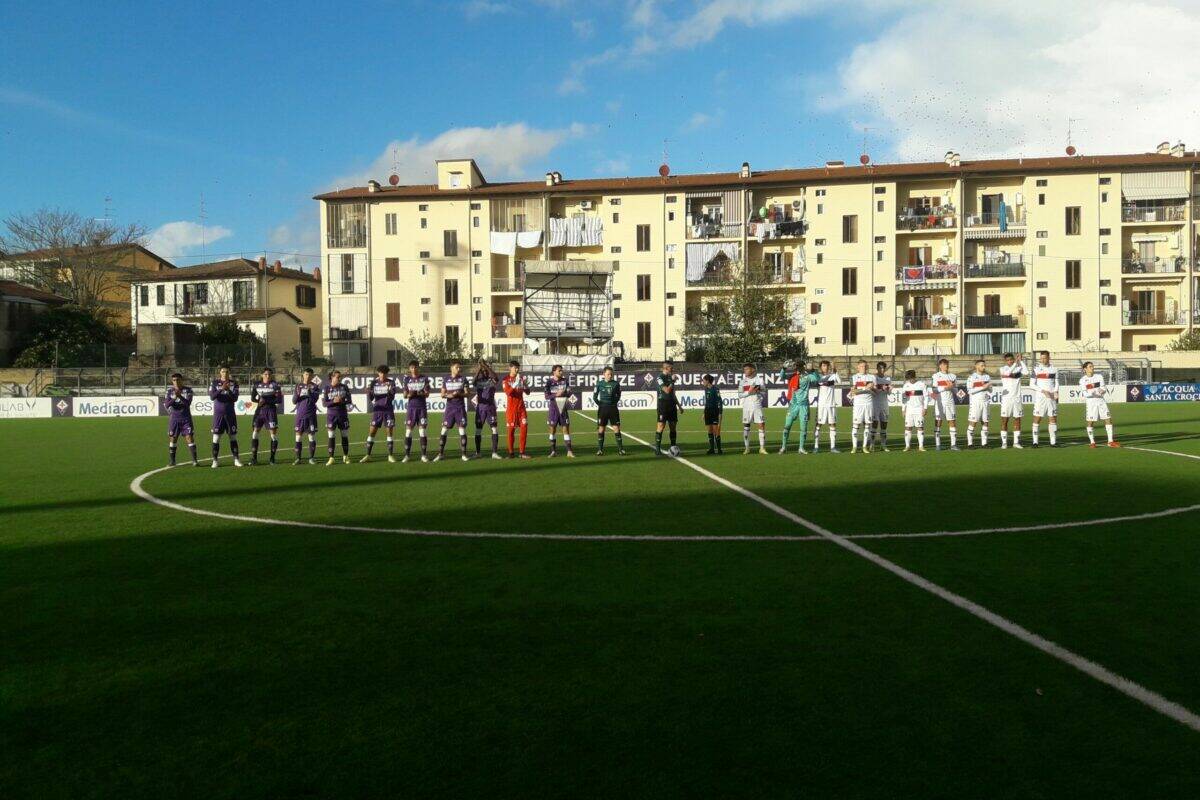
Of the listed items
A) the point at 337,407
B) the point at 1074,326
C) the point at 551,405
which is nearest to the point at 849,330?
the point at 1074,326

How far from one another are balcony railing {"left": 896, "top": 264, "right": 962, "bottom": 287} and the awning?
41.4ft

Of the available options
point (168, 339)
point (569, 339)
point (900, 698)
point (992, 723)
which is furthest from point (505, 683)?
point (168, 339)

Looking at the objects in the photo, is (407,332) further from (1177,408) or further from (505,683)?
(505,683)

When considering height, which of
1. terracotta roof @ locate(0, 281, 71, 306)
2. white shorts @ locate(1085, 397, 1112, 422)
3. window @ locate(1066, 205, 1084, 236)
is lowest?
white shorts @ locate(1085, 397, 1112, 422)

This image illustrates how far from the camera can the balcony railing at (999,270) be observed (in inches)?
2397

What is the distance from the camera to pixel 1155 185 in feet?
199

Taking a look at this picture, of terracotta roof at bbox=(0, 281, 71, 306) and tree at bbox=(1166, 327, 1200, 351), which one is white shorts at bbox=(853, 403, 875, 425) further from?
terracotta roof at bbox=(0, 281, 71, 306)

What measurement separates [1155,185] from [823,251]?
22.5 metres

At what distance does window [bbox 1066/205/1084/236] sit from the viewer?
61.0m

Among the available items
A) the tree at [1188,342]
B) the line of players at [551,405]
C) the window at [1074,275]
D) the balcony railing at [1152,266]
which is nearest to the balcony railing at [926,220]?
the window at [1074,275]

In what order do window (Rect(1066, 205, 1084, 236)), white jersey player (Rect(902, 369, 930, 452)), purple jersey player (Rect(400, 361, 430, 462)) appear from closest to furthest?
purple jersey player (Rect(400, 361, 430, 462)) < white jersey player (Rect(902, 369, 930, 452)) < window (Rect(1066, 205, 1084, 236))

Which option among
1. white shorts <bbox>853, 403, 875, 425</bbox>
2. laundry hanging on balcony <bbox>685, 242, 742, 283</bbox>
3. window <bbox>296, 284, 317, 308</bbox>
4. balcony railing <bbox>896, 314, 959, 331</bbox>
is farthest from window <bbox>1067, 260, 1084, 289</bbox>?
window <bbox>296, 284, 317, 308</bbox>

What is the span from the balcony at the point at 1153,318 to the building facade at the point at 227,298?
5928 centimetres

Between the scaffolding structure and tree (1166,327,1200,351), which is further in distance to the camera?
tree (1166,327,1200,351)
